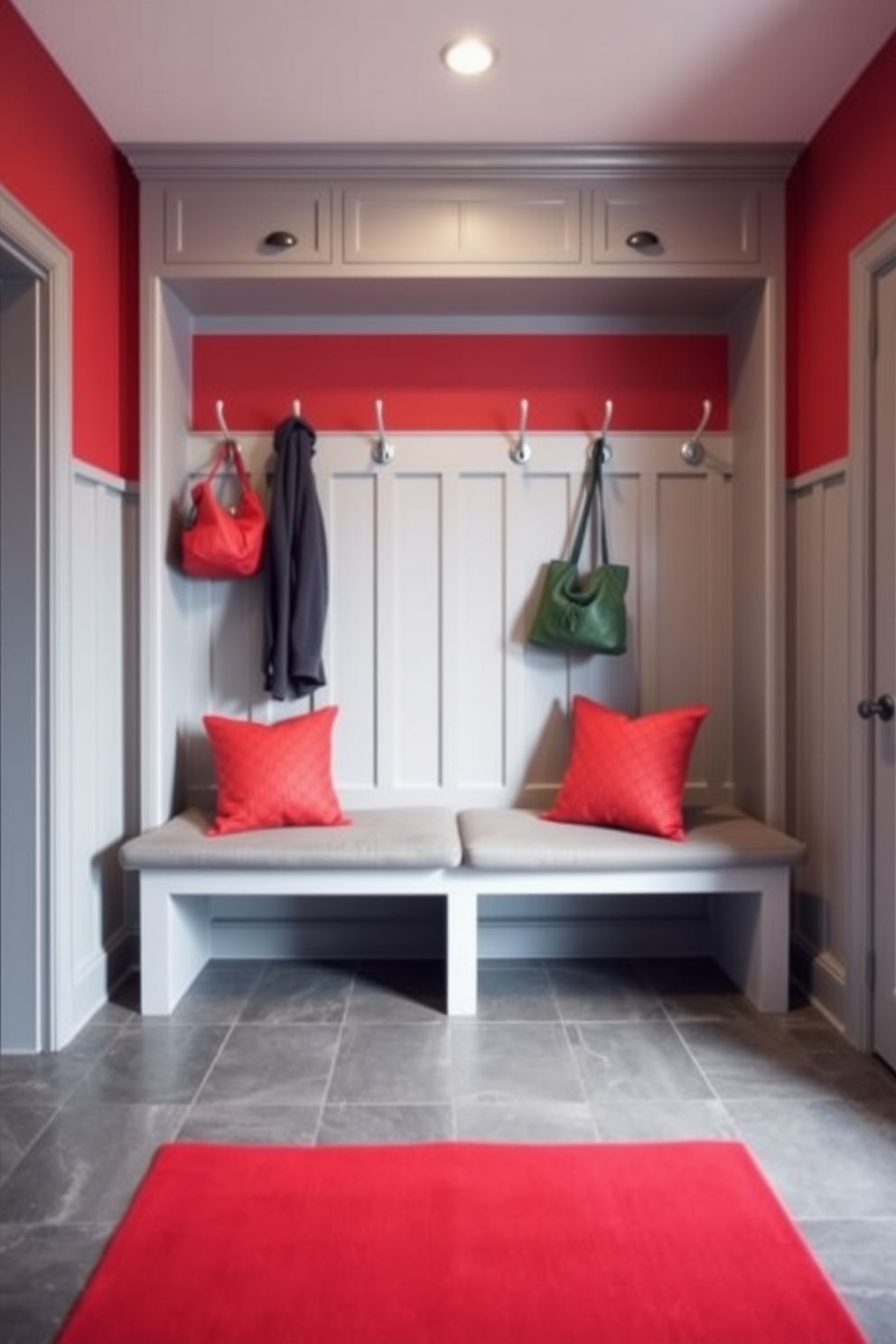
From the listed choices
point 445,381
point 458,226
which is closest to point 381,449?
point 445,381

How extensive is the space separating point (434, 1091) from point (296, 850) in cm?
72

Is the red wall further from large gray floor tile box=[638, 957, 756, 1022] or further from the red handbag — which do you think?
large gray floor tile box=[638, 957, 756, 1022]

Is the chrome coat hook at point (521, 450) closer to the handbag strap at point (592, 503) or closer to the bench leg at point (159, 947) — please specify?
the handbag strap at point (592, 503)

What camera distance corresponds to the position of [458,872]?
2332 millimetres

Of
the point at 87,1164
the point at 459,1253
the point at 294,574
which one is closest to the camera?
the point at 459,1253

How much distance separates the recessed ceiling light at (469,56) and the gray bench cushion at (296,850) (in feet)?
6.65

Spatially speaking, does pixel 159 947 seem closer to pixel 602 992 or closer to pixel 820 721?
pixel 602 992

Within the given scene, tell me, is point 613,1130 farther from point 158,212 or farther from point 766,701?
point 158,212

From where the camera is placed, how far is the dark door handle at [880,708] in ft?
6.63

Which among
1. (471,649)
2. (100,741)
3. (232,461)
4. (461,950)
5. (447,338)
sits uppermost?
(447,338)

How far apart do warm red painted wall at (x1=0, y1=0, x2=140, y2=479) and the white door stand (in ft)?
6.90

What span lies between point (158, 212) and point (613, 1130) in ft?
9.12

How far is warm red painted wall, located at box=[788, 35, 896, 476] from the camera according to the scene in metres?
2.07

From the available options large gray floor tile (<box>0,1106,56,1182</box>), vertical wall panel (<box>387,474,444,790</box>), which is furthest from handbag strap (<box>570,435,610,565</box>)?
large gray floor tile (<box>0,1106,56,1182</box>)
